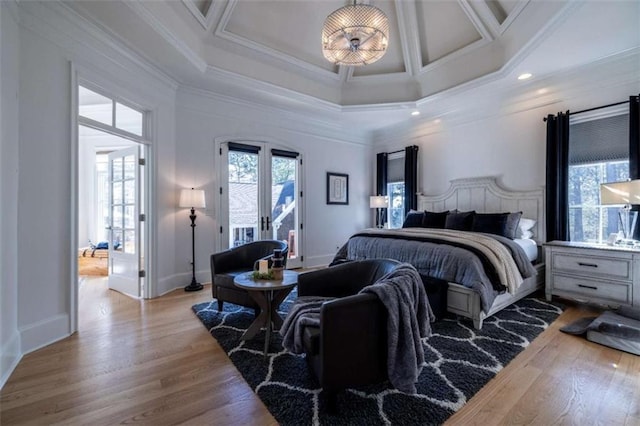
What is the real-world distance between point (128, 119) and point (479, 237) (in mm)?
4373

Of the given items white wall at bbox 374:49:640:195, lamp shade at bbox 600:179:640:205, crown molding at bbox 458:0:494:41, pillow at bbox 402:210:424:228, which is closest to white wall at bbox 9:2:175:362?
crown molding at bbox 458:0:494:41

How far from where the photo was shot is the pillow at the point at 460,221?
4238 millimetres

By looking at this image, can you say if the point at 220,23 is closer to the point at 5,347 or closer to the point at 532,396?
the point at 5,347

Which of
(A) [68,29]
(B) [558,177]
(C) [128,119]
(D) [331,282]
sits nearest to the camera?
(D) [331,282]

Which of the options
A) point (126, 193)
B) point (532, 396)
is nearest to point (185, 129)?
point (126, 193)

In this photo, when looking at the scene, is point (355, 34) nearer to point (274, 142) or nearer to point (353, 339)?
point (274, 142)

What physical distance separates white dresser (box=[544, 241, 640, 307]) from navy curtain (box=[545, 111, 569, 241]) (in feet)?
1.71

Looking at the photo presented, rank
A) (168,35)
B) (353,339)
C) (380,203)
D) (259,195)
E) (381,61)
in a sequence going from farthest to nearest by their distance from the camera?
(380,203)
(259,195)
(381,61)
(168,35)
(353,339)

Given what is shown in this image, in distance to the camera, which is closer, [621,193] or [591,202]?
[621,193]

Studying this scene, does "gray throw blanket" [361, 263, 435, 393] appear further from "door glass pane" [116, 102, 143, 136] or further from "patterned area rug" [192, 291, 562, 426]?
"door glass pane" [116, 102, 143, 136]

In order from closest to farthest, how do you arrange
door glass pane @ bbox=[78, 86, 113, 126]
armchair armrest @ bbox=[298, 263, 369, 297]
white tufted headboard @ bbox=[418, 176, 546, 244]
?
armchair armrest @ bbox=[298, 263, 369, 297], door glass pane @ bbox=[78, 86, 113, 126], white tufted headboard @ bbox=[418, 176, 546, 244]

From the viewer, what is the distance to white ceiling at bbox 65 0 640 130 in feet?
9.55

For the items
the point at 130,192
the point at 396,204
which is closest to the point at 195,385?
the point at 130,192

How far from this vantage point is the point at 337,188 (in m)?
6.10
